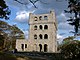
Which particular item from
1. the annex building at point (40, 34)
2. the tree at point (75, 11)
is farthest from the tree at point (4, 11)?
the annex building at point (40, 34)

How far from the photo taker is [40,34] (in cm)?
6328

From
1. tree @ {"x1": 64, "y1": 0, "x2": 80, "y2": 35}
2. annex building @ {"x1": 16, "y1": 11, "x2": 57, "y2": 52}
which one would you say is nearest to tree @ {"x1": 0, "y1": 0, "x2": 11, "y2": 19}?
tree @ {"x1": 64, "y1": 0, "x2": 80, "y2": 35}

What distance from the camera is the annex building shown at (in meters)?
62.0

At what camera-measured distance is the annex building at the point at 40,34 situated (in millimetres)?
62000

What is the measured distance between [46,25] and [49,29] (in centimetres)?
146

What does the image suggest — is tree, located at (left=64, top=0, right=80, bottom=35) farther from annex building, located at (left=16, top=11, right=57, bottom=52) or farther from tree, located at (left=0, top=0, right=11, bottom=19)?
annex building, located at (left=16, top=11, right=57, bottom=52)

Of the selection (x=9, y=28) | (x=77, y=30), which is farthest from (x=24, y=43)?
(x=77, y=30)

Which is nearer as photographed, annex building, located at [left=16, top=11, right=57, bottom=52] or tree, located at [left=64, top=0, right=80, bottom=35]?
tree, located at [left=64, top=0, right=80, bottom=35]

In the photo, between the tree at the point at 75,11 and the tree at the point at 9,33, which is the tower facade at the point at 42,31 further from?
the tree at the point at 75,11

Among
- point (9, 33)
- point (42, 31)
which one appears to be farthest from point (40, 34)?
point (9, 33)

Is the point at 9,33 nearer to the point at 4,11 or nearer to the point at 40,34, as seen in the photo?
the point at 40,34

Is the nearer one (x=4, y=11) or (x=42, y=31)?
(x=4, y=11)

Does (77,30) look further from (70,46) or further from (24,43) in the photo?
(24,43)

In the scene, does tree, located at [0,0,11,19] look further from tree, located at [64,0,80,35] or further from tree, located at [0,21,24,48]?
tree, located at [0,21,24,48]
